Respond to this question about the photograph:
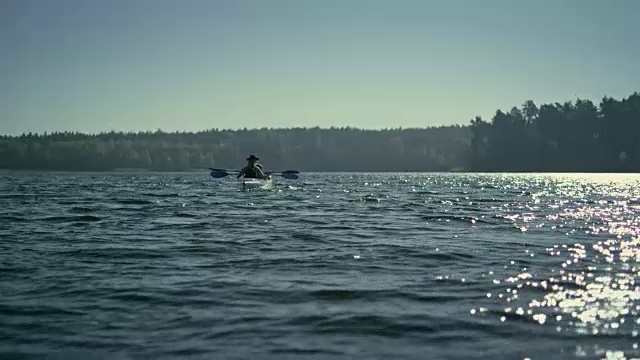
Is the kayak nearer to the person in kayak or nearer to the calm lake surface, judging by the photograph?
the person in kayak

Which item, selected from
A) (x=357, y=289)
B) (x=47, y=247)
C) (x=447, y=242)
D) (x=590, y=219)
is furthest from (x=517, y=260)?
(x=590, y=219)

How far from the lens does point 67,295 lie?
9617 millimetres

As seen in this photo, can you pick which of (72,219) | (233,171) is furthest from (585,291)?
(233,171)

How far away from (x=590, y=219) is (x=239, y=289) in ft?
65.8

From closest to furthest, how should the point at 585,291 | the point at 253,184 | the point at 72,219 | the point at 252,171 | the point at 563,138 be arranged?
the point at 585,291, the point at 72,219, the point at 253,184, the point at 252,171, the point at 563,138

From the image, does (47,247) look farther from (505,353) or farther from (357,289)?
(505,353)

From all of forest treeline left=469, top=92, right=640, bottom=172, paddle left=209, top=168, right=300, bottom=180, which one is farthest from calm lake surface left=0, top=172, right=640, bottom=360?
forest treeline left=469, top=92, right=640, bottom=172

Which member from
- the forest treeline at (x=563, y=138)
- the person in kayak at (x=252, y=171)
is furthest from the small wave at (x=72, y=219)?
the forest treeline at (x=563, y=138)

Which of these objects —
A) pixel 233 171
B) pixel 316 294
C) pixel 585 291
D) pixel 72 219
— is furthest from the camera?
pixel 233 171

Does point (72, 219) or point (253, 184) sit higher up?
point (253, 184)

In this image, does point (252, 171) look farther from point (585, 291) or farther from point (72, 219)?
point (585, 291)

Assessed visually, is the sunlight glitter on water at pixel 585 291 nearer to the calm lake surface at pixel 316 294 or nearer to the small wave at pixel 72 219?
the calm lake surface at pixel 316 294

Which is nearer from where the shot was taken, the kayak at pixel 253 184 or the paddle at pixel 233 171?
the kayak at pixel 253 184

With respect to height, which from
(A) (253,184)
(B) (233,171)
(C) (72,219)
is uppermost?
(B) (233,171)
